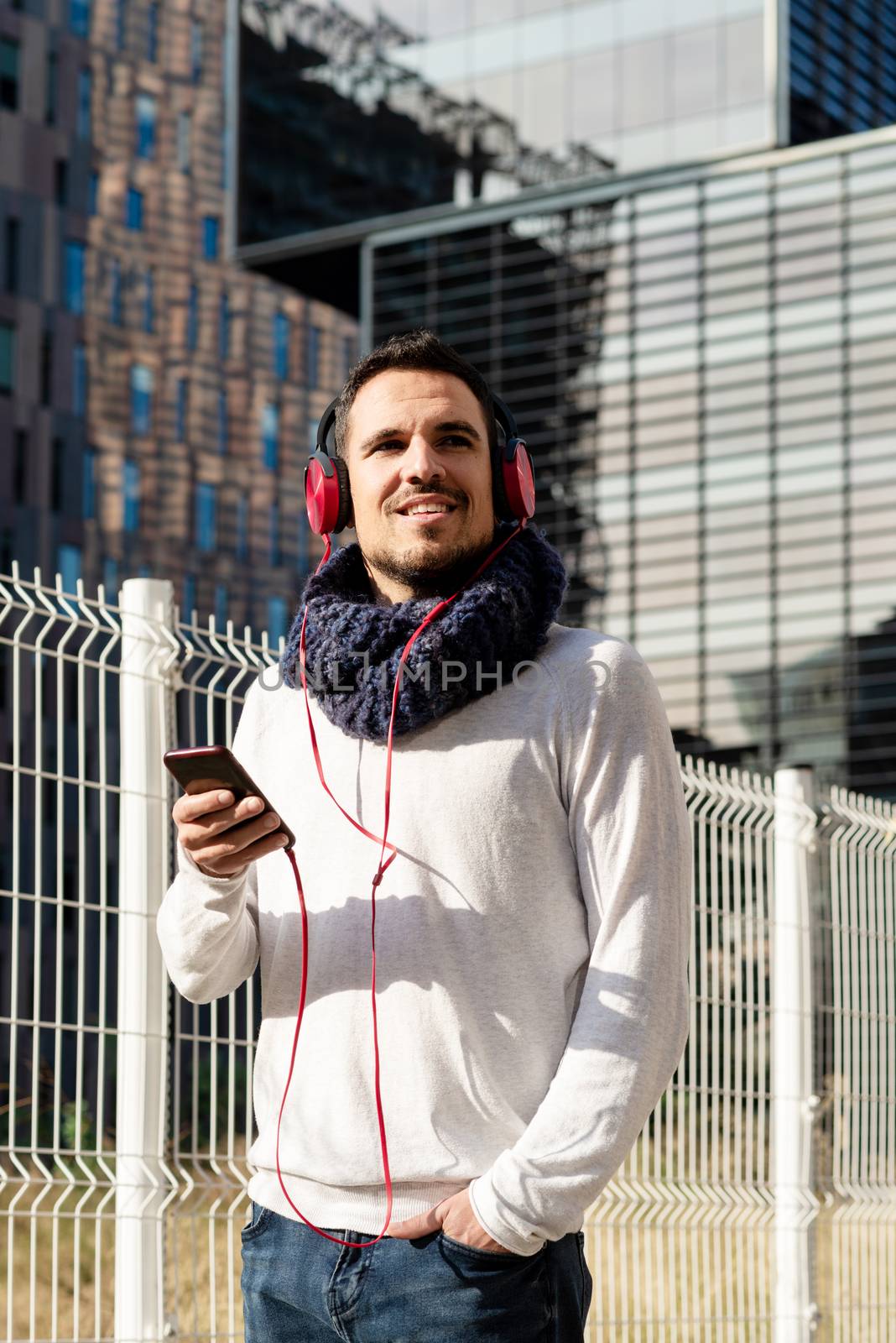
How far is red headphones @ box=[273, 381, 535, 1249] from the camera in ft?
7.98

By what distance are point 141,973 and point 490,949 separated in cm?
177

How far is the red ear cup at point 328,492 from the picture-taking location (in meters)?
2.80

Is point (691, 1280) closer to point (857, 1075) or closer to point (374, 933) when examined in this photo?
point (857, 1075)

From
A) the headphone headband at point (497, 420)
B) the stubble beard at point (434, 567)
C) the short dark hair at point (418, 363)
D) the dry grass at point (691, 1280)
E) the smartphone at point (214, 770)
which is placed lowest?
the dry grass at point (691, 1280)

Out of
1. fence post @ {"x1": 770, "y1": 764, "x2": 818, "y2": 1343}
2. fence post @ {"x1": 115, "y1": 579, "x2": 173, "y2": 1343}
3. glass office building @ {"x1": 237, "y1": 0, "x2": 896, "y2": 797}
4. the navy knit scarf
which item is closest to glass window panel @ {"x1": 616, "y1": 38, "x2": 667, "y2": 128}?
glass office building @ {"x1": 237, "y1": 0, "x2": 896, "y2": 797}

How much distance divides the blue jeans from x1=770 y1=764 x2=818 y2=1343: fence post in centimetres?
338

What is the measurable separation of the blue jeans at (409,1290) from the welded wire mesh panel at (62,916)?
3.73ft

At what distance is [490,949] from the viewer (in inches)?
95.6

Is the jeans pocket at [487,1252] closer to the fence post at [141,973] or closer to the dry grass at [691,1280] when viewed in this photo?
the fence post at [141,973]

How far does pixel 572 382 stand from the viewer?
3278cm

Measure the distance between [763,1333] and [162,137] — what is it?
1878 inches

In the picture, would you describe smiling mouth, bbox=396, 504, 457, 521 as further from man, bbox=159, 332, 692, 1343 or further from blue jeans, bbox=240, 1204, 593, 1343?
blue jeans, bbox=240, 1204, 593, 1343

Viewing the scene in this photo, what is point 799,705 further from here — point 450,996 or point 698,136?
point 450,996

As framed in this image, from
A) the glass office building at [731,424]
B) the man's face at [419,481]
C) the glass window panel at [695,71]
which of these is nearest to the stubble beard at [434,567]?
the man's face at [419,481]
